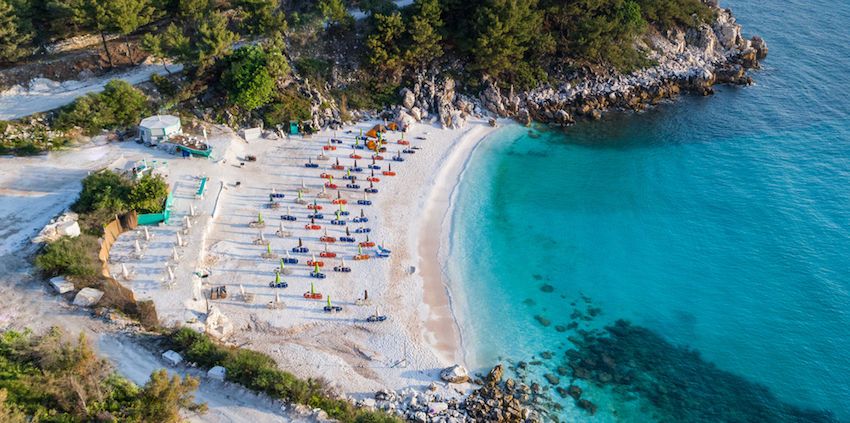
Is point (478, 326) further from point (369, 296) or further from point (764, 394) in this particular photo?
point (764, 394)

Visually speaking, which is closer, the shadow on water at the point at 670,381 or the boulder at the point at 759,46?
the shadow on water at the point at 670,381

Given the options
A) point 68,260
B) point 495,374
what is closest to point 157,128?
point 68,260

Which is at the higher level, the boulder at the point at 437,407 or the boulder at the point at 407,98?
the boulder at the point at 407,98

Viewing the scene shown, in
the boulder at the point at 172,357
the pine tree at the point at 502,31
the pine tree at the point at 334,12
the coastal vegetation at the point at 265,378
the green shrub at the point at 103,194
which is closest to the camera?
the coastal vegetation at the point at 265,378

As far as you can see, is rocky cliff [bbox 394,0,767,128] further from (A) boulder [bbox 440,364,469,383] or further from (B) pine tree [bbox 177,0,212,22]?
(A) boulder [bbox 440,364,469,383]

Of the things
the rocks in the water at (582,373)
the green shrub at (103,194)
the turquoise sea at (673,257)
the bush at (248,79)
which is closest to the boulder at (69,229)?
the green shrub at (103,194)

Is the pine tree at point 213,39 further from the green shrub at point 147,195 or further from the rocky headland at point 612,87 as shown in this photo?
the green shrub at point 147,195
